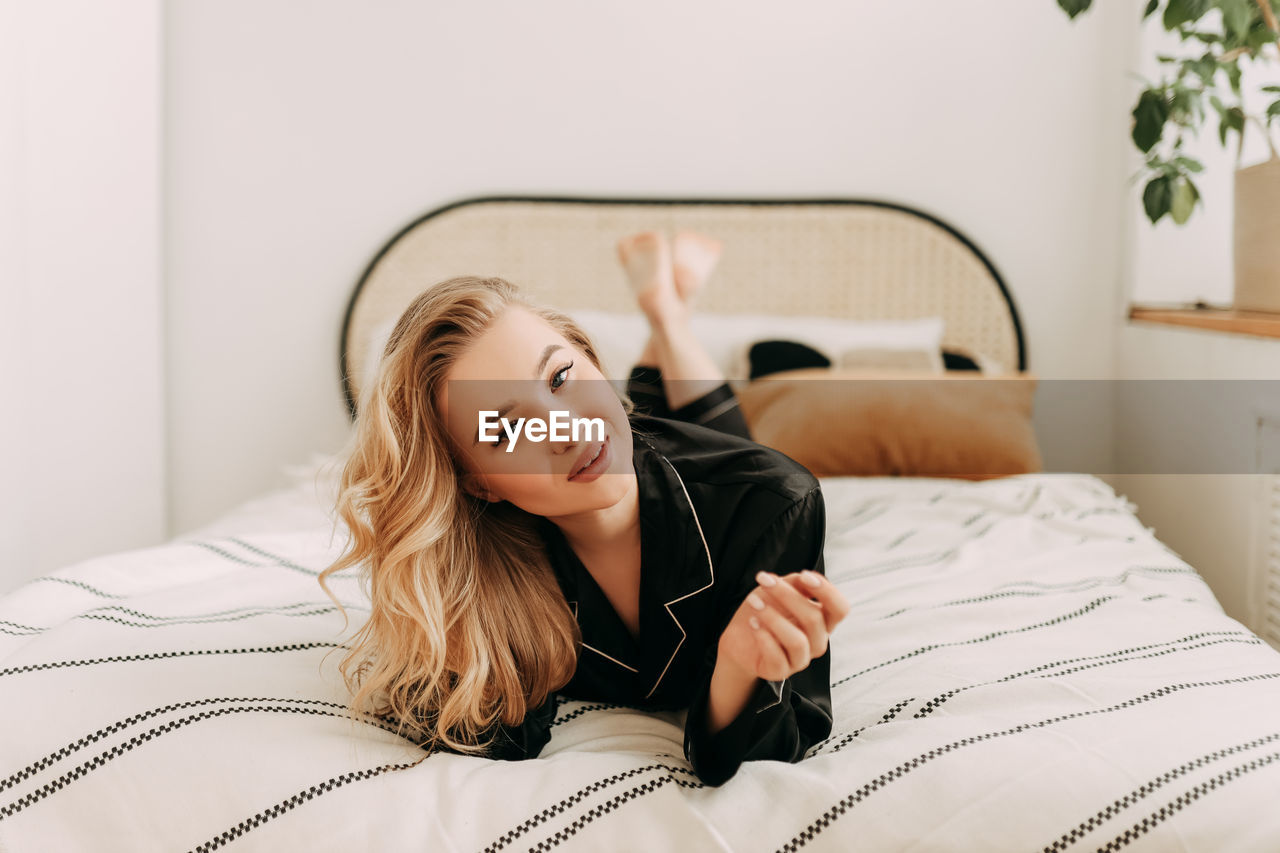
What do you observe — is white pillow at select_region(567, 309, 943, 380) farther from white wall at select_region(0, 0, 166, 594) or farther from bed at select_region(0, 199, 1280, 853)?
white wall at select_region(0, 0, 166, 594)

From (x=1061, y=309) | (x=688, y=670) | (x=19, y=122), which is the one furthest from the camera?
(x=1061, y=309)

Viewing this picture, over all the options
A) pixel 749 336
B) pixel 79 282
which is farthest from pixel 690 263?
pixel 79 282

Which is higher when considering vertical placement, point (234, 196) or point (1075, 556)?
point (234, 196)

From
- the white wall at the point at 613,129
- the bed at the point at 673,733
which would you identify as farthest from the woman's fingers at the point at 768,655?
the white wall at the point at 613,129

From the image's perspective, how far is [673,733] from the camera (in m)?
0.93

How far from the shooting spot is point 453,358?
2.86 feet

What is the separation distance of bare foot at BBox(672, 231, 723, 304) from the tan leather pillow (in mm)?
427

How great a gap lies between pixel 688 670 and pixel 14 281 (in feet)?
6.08

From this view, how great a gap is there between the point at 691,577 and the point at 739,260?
64.7 inches

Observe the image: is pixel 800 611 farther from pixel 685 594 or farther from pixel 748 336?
pixel 748 336

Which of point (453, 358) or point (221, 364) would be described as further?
point (221, 364)

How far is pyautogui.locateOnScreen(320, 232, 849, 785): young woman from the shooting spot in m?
0.83

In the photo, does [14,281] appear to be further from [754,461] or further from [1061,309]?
[1061,309]

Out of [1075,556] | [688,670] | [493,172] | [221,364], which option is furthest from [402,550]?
[221,364]
